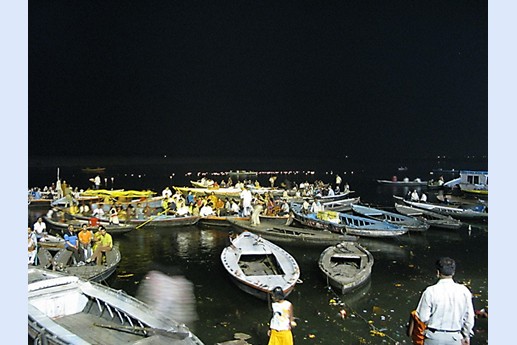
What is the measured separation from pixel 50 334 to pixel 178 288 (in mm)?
7384

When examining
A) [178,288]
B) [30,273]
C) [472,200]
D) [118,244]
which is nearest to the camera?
[30,273]

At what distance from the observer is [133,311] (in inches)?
364

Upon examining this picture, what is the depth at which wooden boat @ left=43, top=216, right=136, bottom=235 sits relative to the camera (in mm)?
23152

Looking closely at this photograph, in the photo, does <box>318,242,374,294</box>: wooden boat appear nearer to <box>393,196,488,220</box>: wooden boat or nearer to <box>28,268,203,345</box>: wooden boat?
<box>28,268,203,345</box>: wooden boat

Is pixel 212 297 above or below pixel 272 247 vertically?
below

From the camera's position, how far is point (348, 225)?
23.5 m

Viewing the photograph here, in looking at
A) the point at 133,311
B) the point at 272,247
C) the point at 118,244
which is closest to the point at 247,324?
the point at 133,311

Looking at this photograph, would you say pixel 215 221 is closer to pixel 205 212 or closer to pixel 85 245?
pixel 205 212

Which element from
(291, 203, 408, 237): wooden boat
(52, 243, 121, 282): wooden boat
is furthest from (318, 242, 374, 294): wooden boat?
(52, 243, 121, 282): wooden boat

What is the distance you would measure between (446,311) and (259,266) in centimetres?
1123

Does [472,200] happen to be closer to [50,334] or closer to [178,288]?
[178,288]

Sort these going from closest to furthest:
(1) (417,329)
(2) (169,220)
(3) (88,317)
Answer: (1) (417,329)
(3) (88,317)
(2) (169,220)

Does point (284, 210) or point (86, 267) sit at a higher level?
point (284, 210)

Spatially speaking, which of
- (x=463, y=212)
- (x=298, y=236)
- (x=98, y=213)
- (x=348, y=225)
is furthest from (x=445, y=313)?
(x=463, y=212)
